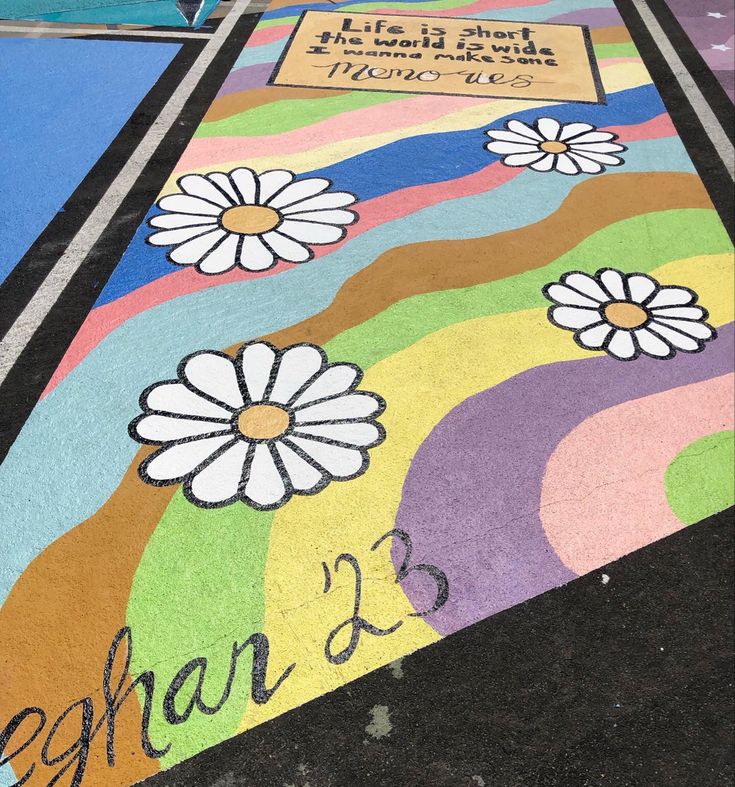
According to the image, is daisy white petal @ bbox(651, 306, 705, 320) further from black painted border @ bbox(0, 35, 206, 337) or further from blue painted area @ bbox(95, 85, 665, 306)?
black painted border @ bbox(0, 35, 206, 337)

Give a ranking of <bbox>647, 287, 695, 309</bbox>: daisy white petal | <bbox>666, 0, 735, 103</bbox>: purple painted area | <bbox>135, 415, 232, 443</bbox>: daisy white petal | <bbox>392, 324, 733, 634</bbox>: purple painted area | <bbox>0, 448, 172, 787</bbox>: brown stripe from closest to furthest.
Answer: <bbox>0, 448, 172, 787</bbox>: brown stripe → <bbox>392, 324, 733, 634</bbox>: purple painted area → <bbox>135, 415, 232, 443</bbox>: daisy white petal → <bbox>647, 287, 695, 309</bbox>: daisy white petal → <bbox>666, 0, 735, 103</bbox>: purple painted area

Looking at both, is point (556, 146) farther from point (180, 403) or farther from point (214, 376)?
point (180, 403)

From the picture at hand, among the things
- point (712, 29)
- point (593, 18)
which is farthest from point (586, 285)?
point (712, 29)

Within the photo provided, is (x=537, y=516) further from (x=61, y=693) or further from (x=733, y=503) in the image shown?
(x=61, y=693)

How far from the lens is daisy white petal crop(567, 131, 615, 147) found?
15.5 feet

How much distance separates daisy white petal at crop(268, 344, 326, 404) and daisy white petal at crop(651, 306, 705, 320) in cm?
149

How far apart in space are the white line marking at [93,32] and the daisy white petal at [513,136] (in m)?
2.38

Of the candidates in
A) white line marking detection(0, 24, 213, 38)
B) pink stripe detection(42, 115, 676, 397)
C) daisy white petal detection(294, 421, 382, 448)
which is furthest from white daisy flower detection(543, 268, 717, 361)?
white line marking detection(0, 24, 213, 38)

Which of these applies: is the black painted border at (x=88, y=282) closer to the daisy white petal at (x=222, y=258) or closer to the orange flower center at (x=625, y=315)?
the daisy white petal at (x=222, y=258)

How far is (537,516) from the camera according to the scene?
2746 millimetres

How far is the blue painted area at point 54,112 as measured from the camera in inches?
161

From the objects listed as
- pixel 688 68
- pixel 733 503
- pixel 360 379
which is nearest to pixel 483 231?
pixel 360 379

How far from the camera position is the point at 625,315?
354cm

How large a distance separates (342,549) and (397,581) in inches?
8.1
